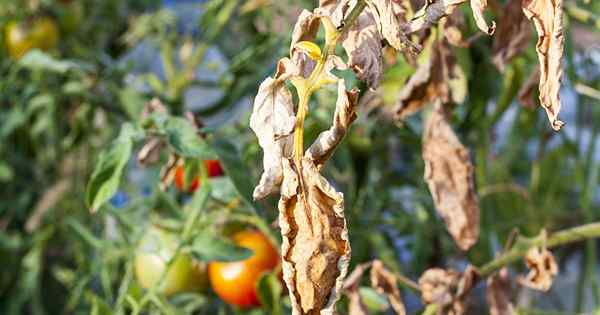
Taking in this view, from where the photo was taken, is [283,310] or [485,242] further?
[485,242]

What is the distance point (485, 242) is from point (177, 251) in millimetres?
392

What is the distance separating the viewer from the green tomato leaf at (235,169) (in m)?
0.70

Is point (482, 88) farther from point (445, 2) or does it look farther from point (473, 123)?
point (445, 2)

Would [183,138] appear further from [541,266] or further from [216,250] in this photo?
[541,266]

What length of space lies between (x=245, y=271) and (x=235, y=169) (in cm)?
16

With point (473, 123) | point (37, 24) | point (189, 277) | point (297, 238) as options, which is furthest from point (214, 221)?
point (37, 24)

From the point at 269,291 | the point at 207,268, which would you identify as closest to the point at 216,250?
the point at 269,291

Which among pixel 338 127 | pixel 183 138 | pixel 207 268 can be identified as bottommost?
pixel 207 268

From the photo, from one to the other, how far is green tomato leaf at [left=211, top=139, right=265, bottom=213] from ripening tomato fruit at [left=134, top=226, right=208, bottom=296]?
0.15m

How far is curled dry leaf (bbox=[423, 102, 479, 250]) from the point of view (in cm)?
67

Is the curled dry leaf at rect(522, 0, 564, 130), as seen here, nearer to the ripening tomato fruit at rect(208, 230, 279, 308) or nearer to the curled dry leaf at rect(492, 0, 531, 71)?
the curled dry leaf at rect(492, 0, 531, 71)

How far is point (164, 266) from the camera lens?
874mm

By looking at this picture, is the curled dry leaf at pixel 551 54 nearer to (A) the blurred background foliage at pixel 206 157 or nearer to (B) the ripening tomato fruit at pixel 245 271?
(A) the blurred background foliage at pixel 206 157

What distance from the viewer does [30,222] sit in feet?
4.32
